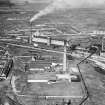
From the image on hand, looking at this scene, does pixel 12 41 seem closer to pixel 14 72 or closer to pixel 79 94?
pixel 14 72

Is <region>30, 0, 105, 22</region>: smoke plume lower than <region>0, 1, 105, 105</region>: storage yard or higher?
higher

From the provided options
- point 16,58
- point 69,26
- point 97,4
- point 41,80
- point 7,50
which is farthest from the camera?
point 97,4

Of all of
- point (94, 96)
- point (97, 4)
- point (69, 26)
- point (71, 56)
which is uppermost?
point (97, 4)

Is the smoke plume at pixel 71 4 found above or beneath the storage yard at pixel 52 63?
above

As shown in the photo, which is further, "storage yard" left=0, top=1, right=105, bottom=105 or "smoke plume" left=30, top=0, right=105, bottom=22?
"smoke plume" left=30, top=0, right=105, bottom=22

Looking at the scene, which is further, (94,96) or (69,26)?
(69,26)

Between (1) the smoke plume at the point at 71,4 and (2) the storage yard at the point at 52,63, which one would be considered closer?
(2) the storage yard at the point at 52,63

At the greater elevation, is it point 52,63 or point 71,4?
point 71,4

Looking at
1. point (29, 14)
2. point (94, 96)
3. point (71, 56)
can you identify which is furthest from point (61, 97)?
point (29, 14)

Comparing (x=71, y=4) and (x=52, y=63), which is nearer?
(x=52, y=63)

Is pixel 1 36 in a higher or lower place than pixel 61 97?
higher

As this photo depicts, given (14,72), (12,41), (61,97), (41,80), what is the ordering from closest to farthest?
Result: (61,97)
(41,80)
(14,72)
(12,41)
